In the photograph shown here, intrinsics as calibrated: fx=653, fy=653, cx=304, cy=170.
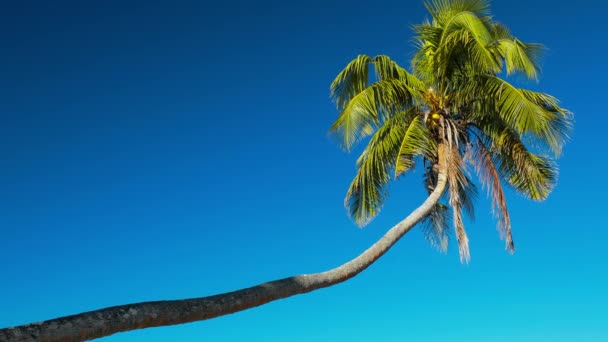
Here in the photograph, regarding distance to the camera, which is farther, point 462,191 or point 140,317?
point 462,191

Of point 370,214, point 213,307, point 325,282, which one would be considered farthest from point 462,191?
point 213,307

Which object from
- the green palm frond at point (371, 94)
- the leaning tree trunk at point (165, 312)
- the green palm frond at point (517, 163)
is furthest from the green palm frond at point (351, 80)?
the leaning tree trunk at point (165, 312)

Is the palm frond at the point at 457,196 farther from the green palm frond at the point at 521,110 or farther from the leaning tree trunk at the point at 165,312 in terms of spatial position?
the leaning tree trunk at the point at 165,312

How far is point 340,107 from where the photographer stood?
16.6 meters

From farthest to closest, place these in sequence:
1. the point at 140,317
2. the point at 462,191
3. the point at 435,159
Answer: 1. the point at 462,191
2. the point at 435,159
3. the point at 140,317

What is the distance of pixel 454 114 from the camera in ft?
49.8

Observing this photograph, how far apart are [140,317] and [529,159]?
1197 cm

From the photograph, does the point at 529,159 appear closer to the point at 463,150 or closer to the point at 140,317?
the point at 463,150

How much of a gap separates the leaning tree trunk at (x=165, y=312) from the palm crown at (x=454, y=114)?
235 inches

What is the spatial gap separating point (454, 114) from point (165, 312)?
10.8 metres

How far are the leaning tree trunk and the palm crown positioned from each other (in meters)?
5.96

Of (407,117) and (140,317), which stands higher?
(407,117)

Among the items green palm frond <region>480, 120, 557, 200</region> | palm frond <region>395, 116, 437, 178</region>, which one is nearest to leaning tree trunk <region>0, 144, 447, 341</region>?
palm frond <region>395, 116, 437, 178</region>

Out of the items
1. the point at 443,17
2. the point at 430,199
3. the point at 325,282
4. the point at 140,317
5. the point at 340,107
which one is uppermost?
the point at 443,17
